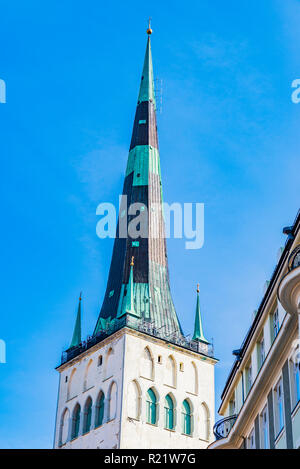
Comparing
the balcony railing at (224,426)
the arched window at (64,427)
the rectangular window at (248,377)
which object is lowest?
the balcony railing at (224,426)

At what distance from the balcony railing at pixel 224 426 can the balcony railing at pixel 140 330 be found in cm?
3278

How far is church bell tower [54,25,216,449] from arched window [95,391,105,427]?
1cm

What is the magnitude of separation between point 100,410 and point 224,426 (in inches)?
1307

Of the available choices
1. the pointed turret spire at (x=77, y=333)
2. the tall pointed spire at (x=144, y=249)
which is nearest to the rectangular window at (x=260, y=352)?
the tall pointed spire at (x=144, y=249)

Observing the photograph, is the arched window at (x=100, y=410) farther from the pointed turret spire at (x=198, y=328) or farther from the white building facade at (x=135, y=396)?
the pointed turret spire at (x=198, y=328)

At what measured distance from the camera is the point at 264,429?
1248 inches

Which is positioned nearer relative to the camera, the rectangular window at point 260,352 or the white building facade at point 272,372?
the white building facade at point 272,372

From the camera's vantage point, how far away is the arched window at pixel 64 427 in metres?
71.1

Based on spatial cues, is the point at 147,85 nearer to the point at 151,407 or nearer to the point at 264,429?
the point at 151,407

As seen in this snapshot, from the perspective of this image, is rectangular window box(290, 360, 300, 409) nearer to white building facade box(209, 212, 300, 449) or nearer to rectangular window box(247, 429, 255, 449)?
white building facade box(209, 212, 300, 449)

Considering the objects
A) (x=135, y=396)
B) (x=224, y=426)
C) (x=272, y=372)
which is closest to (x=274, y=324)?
(x=272, y=372)

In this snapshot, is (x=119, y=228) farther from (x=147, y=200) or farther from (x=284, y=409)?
(x=284, y=409)

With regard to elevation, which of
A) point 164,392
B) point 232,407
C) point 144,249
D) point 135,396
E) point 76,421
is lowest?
point 232,407
